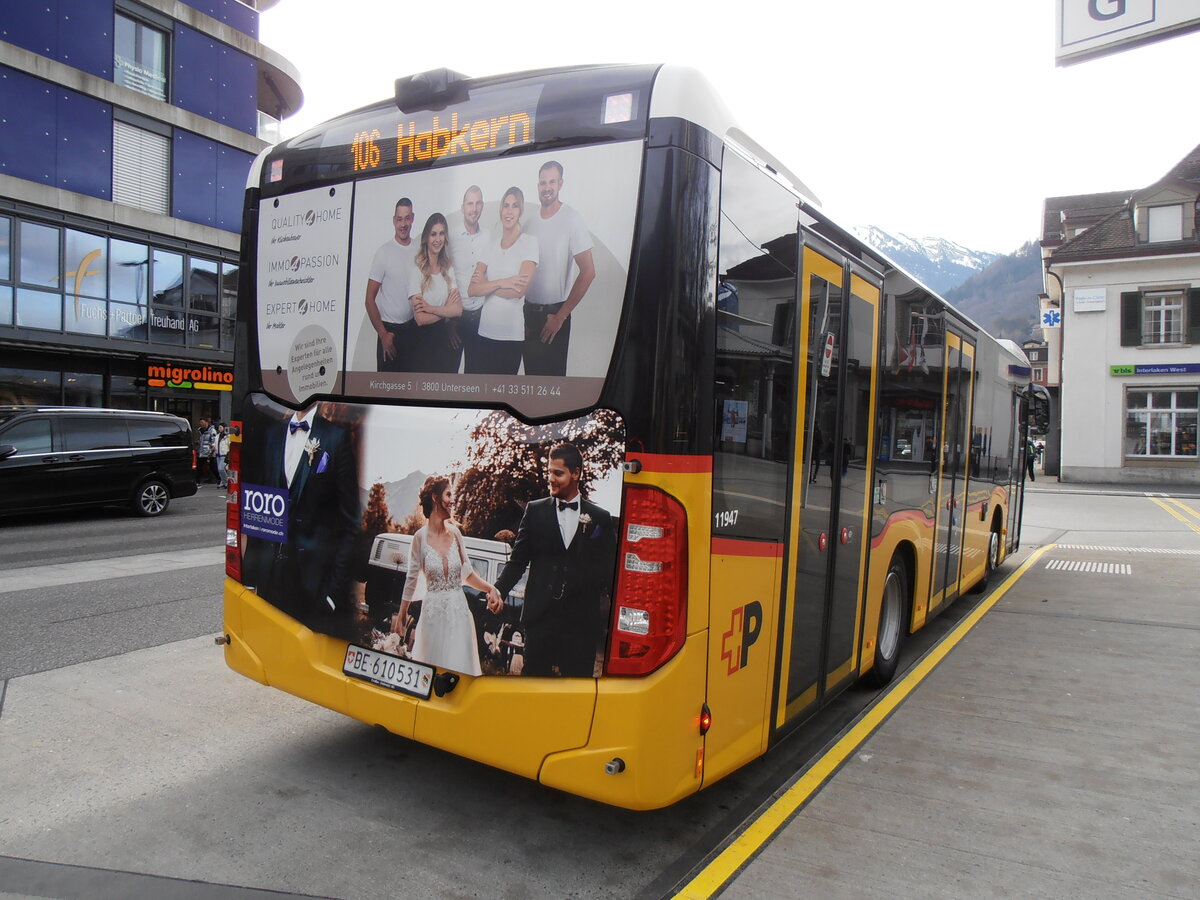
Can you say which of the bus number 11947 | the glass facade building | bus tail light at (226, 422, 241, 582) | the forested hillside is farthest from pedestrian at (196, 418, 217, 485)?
the forested hillside

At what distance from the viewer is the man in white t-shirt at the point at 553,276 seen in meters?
3.03

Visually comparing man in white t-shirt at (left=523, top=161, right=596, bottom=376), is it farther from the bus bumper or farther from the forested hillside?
the forested hillside

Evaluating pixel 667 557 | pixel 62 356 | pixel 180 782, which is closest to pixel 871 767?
pixel 667 557

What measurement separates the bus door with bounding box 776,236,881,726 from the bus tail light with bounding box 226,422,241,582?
2674mm

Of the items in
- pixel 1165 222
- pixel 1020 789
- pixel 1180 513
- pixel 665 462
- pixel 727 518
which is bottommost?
pixel 1020 789

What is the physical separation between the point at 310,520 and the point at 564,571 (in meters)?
1.40

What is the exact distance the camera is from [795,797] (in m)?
3.90

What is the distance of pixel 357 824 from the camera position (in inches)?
138

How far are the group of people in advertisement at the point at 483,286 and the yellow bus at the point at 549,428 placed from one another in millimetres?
11

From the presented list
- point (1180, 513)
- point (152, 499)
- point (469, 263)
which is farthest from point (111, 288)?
point (1180, 513)

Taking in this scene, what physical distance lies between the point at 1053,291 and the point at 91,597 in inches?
1832

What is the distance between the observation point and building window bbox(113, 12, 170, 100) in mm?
21266

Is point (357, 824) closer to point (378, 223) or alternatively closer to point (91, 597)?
point (378, 223)

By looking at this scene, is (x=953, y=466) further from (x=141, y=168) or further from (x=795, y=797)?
(x=141, y=168)
